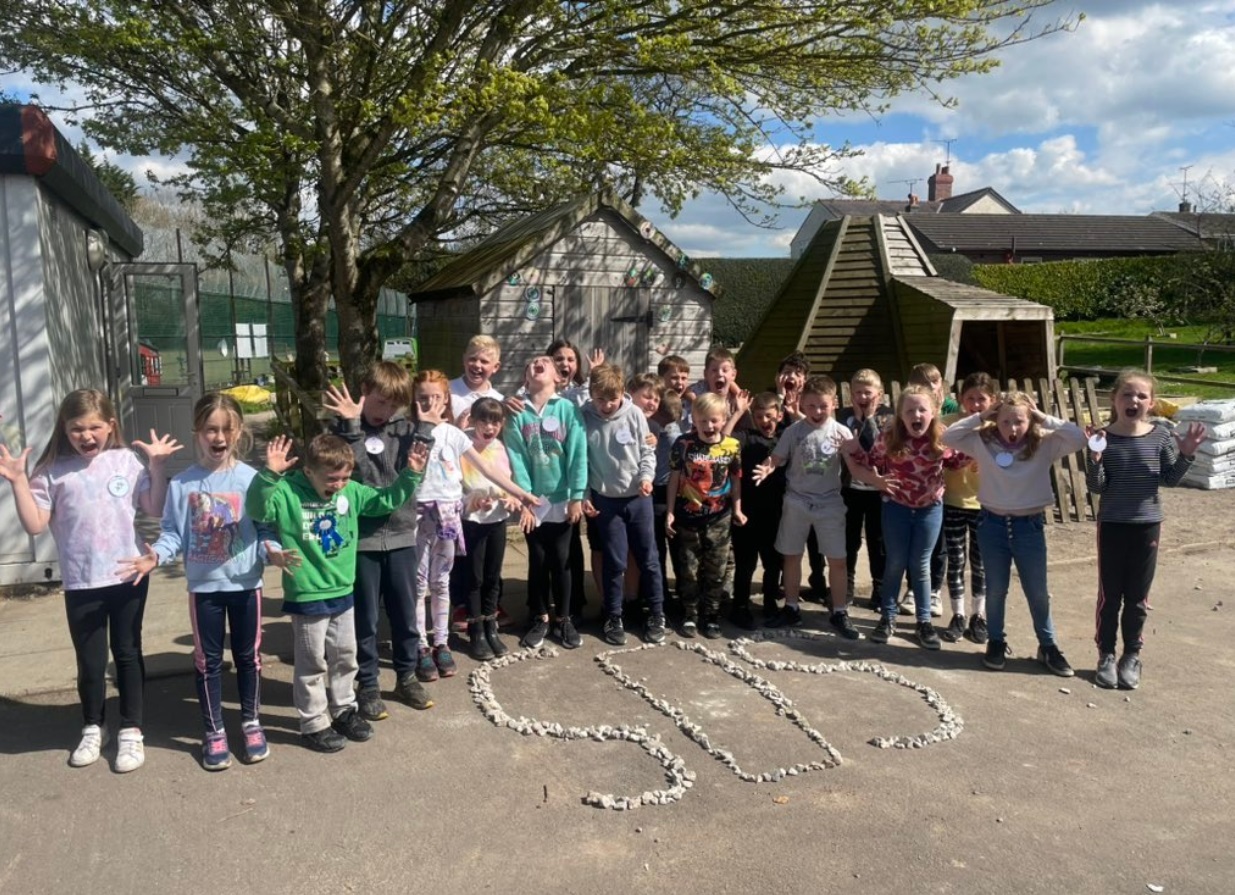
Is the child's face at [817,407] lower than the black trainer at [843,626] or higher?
higher

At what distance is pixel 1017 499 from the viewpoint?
5066mm

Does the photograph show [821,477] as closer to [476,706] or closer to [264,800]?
[476,706]

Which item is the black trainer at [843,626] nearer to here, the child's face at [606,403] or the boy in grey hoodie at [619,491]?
the boy in grey hoodie at [619,491]

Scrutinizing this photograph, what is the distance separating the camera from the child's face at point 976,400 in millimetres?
5877

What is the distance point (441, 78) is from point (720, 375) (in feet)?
16.5

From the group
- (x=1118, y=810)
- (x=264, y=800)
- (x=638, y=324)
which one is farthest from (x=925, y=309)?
(x=264, y=800)

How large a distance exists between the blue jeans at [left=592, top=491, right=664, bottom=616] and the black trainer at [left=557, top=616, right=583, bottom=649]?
9.5 inches

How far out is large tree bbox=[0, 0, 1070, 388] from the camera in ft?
27.5

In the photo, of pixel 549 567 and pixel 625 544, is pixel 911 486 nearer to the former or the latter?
pixel 625 544

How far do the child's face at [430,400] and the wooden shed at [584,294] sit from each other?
4.62 metres

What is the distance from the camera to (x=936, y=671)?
509 cm

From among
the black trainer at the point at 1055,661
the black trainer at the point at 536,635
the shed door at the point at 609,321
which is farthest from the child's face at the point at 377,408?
the shed door at the point at 609,321

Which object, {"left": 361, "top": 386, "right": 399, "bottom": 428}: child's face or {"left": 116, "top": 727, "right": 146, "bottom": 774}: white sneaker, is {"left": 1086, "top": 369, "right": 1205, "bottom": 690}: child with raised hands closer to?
{"left": 361, "top": 386, "right": 399, "bottom": 428}: child's face

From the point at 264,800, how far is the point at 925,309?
25.8 feet
